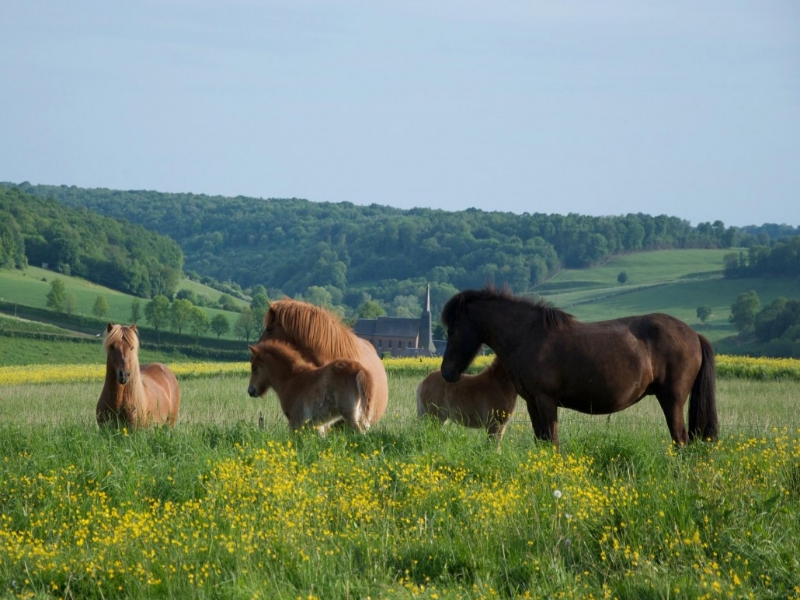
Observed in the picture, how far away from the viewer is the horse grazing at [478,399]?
11.0 m

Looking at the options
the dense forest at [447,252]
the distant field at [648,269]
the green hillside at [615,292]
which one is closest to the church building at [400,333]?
the green hillside at [615,292]

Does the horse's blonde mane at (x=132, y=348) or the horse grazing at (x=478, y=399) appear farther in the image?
the horse grazing at (x=478, y=399)

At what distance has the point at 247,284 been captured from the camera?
167 metres

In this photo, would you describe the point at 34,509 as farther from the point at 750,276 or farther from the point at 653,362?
the point at 750,276

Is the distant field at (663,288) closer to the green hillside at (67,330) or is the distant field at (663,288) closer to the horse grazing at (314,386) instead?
the green hillside at (67,330)

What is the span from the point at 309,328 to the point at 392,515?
4103 millimetres

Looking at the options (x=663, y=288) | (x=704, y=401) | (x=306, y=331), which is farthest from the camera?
(x=663, y=288)

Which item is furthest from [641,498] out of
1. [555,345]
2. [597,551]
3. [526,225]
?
[526,225]

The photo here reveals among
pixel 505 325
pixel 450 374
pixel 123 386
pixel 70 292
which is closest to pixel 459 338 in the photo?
pixel 450 374

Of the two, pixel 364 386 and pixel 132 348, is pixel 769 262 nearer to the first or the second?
pixel 364 386

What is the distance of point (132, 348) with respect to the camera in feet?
32.4

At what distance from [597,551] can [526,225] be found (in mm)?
148072

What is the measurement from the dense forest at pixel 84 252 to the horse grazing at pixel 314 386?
115 metres

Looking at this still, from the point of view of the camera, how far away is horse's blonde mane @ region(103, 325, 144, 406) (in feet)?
32.1
